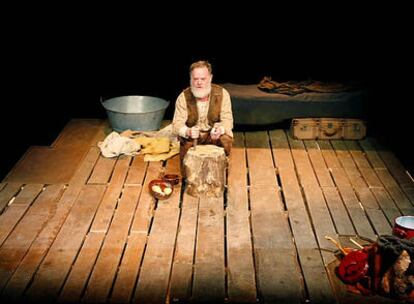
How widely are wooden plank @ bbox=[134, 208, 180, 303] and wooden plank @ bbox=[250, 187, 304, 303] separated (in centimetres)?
82

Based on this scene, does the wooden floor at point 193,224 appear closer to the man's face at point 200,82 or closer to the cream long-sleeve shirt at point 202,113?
the cream long-sleeve shirt at point 202,113

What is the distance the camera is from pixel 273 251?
501 centimetres

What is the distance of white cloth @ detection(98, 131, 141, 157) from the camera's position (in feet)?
23.6

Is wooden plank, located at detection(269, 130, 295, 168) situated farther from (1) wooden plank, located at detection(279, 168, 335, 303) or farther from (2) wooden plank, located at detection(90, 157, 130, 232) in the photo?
(2) wooden plank, located at detection(90, 157, 130, 232)

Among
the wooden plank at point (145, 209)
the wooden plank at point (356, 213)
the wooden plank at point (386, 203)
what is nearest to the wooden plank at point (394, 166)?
the wooden plank at point (386, 203)

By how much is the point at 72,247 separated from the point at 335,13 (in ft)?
18.5

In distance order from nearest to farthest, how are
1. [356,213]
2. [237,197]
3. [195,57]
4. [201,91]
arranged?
[356,213] → [237,197] → [201,91] → [195,57]

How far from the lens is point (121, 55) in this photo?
8719 millimetres

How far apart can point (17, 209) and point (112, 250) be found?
145 centimetres

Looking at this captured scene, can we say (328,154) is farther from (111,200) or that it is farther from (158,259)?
(158,259)

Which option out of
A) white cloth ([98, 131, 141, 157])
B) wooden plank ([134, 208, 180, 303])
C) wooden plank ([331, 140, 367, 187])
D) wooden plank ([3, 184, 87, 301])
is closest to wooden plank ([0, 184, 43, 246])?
wooden plank ([3, 184, 87, 301])

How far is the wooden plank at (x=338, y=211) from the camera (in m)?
5.40

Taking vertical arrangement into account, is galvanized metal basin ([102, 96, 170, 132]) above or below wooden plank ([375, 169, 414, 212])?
above

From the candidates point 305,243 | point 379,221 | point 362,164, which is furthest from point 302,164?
point 305,243
